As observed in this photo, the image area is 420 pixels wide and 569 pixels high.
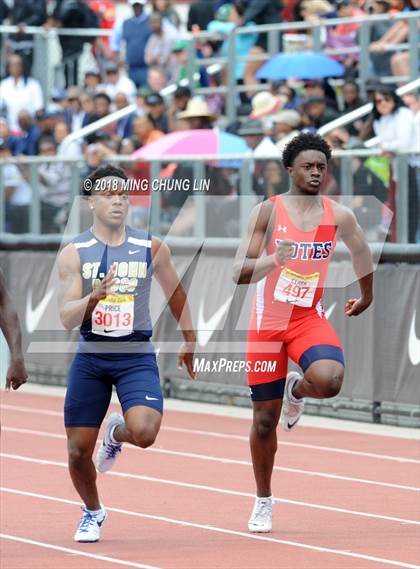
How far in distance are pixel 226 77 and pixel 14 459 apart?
1055 cm

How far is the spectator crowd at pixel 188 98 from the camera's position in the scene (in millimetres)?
15812

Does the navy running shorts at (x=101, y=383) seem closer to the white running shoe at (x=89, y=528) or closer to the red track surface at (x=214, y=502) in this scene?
the white running shoe at (x=89, y=528)

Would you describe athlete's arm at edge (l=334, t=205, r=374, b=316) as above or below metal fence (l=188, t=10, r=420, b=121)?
below

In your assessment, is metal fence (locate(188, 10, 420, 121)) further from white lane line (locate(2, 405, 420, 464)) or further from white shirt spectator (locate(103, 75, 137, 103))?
white lane line (locate(2, 405, 420, 464))

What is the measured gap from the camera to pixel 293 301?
30.1 ft

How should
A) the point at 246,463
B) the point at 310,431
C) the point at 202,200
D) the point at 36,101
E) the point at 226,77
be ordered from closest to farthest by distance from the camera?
the point at 246,463 → the point at 310,431 → the point at 202,200 → the point at 226,77 → the point at 36,101

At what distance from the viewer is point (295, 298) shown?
9.17 meters

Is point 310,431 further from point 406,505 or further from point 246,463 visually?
point 406,505

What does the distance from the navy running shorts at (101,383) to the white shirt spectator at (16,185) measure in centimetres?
1030

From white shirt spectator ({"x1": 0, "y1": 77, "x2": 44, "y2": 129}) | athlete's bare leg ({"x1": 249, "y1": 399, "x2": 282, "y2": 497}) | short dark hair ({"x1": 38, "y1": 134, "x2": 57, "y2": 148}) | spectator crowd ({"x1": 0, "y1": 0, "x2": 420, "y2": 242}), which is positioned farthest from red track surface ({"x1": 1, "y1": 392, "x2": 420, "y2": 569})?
white shirt spectator ({"x1": 0, "y1": 77, "x2": 44, "y2": 129})

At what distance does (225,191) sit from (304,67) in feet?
13.8

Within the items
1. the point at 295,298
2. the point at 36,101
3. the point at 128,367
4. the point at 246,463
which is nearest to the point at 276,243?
the point at 295,298

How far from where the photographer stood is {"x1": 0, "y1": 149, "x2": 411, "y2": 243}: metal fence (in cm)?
1430

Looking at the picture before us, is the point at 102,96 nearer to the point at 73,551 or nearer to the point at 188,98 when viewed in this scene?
the point at 188,98
